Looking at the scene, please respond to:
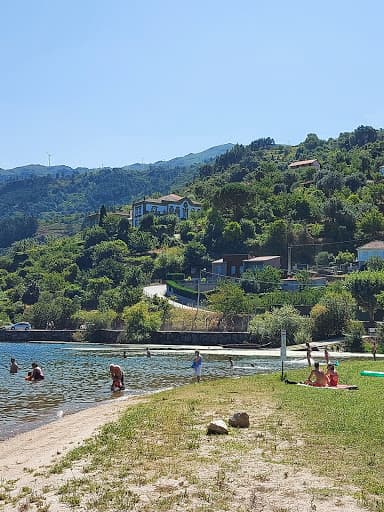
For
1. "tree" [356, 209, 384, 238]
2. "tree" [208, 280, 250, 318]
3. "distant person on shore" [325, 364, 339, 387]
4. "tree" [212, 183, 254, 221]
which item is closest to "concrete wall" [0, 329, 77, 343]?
"tree" [208, 280, 250, 318]

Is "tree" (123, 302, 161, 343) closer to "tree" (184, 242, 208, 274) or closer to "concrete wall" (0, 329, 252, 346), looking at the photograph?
"concrete wall" (0, 329, 252, 346)

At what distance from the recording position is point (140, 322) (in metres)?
93.4

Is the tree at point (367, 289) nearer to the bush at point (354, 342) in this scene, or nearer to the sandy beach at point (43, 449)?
the bush at point (354, 342)

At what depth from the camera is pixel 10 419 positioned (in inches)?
999

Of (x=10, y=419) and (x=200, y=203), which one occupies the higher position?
(x=200, y=203)

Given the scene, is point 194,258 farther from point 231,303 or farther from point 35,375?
point 35,375

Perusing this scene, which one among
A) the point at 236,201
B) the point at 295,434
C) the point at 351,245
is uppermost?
the point at 236,201

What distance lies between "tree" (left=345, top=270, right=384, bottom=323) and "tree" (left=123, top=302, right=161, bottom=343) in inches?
1116

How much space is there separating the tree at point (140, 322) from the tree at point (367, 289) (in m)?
28.4

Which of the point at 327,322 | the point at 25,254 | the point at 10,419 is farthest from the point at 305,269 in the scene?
the point at 10,419

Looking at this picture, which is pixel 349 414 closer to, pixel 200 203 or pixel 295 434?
pixel 295 434

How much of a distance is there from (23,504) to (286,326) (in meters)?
66.1

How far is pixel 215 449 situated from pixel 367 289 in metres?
67.9

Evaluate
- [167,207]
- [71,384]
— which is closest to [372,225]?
[167,207]
